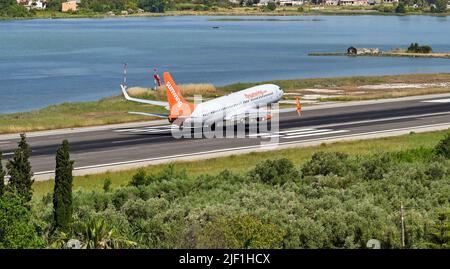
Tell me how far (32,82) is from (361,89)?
74263 millimetres

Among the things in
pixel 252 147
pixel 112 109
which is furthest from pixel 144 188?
pixel 112 109

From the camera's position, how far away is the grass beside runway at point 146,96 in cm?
9200

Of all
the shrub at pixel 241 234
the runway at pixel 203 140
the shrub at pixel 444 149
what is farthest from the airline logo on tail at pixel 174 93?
the shrub at pixel 241 234

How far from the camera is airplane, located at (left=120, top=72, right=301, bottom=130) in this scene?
79438 mm

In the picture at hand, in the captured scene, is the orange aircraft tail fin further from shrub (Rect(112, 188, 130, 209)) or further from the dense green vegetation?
shrub (Rect(112, 188, 130, 209))

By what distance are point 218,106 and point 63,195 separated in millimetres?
45007

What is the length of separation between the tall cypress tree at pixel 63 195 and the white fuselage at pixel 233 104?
39.5 meters

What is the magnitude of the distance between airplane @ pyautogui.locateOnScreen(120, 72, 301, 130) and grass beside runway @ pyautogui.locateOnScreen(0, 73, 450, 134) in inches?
404

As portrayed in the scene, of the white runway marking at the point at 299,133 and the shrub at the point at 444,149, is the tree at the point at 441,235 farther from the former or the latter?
the white runway marking at the point at 299,133

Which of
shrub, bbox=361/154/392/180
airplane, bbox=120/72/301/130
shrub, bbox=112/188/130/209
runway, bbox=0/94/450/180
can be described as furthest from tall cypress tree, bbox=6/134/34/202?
airplane, bbox=120/72/301/130

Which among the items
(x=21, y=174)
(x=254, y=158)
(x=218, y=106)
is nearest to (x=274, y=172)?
(x=254, y=158)

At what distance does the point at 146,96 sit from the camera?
396 ft

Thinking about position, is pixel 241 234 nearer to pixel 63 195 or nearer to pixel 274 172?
pixel 63 195

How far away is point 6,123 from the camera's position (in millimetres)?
93000
